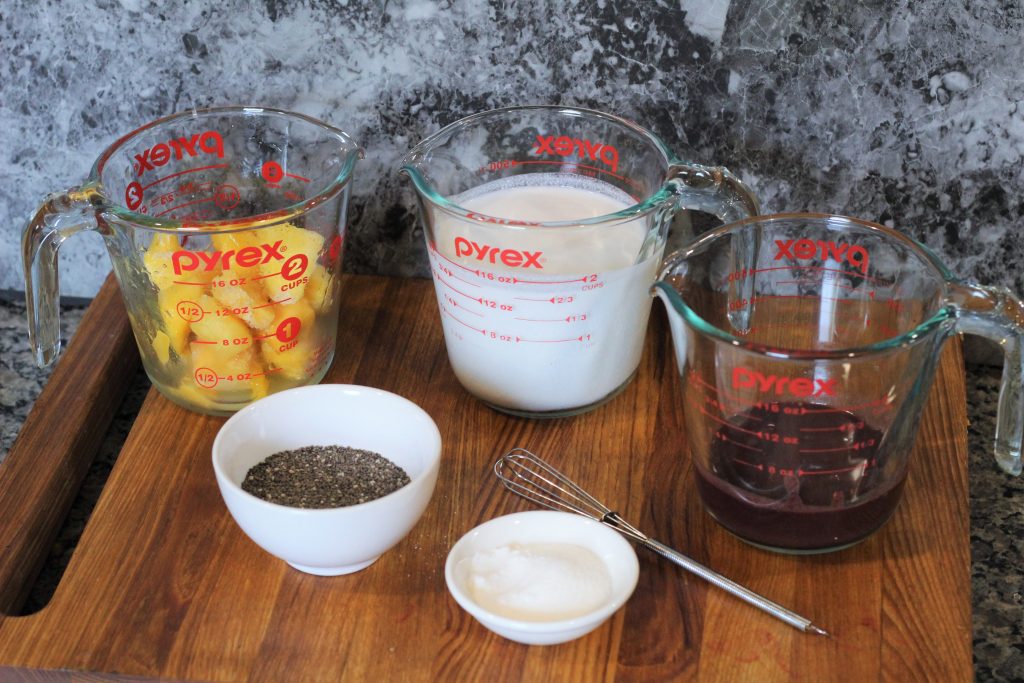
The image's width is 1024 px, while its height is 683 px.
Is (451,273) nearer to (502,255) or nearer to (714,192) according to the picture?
(502,255)

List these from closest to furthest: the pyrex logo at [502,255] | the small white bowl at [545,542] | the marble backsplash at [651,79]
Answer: the small white bowl at [545,542] → the pyrex logo at [502,255] → the marble backsplash at [651,79]

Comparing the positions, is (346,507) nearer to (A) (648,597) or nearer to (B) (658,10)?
(A) (648,597)

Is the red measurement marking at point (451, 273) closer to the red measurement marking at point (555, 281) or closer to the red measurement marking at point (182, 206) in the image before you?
the red measurement marking at point (555, 281)

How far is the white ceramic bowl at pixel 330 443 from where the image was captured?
0.84m

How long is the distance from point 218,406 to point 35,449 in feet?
0.53

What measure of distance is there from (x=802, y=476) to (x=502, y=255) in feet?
0.92

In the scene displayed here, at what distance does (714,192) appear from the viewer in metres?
0.97

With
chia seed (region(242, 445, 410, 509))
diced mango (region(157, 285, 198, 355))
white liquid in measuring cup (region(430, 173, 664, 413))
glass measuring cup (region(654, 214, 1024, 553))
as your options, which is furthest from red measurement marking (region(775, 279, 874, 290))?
diced mango (region(157, 285, 198, 355))

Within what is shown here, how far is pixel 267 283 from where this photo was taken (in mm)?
996

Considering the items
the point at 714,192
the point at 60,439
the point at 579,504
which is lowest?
the point at 60,439

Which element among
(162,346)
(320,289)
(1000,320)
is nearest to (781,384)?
(1000,320)

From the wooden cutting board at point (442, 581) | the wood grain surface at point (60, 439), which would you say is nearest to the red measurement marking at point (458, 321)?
the wooden cutting board at point (442, 581)

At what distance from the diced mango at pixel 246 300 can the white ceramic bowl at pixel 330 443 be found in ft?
0.28

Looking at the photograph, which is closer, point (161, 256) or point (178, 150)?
point (161, 256)
